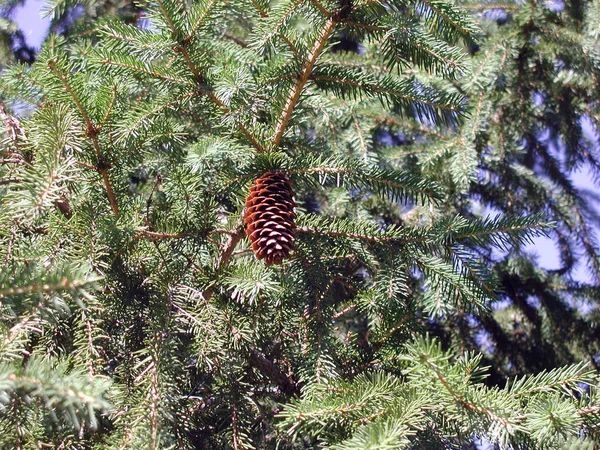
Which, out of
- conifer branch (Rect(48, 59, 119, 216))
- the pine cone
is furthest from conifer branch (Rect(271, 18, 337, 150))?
conifer branch (Rect(48, 59, 119, 216))

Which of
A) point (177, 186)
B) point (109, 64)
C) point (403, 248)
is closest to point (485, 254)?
point (403, 248)

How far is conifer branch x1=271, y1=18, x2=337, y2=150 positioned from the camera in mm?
1387

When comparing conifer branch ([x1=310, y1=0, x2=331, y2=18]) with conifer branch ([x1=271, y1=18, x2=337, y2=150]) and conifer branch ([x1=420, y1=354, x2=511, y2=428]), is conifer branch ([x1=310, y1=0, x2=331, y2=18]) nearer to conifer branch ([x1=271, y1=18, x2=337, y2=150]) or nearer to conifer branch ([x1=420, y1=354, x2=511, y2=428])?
conifer branch ([x1=271, y1=18, x2=337, y2=150])

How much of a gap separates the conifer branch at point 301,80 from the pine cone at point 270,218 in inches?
5.3

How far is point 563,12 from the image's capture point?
9.38 ft

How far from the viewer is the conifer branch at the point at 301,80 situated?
1387mm

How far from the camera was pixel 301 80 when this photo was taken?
142cm

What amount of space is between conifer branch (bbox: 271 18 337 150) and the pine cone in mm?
135

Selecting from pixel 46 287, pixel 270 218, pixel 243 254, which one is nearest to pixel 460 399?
pixel 270 218

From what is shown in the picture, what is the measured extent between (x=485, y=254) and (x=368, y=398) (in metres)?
1.82

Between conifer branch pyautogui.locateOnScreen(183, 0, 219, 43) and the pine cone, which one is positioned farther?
conifer branch pyautogui.locateOnScreen(183, 0, 219, 43)

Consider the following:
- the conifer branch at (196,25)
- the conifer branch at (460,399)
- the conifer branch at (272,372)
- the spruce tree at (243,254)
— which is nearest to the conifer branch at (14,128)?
the spruce tree at (243,254)

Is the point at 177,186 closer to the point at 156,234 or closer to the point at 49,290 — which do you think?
the point at 156,234

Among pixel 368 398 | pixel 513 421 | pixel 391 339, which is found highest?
pixel 391 339
